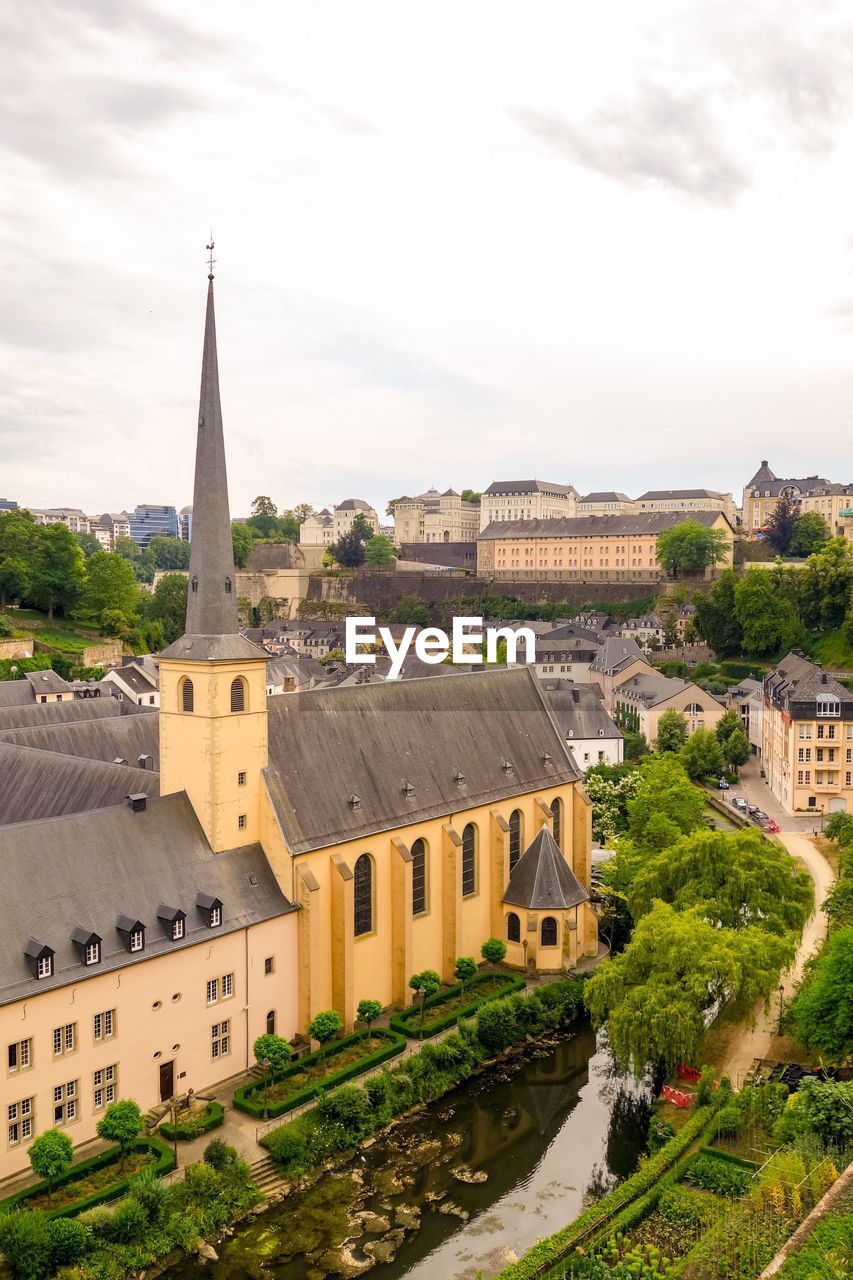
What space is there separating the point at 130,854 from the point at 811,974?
1012 inches

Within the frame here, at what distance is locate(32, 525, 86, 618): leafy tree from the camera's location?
132 metres

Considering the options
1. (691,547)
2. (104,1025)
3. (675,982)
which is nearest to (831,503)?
(691,547)

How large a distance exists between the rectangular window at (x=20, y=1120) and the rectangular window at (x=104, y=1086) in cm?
220

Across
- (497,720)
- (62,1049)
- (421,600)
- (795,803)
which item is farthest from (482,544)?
(62,1049)

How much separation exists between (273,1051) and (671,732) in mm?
62364

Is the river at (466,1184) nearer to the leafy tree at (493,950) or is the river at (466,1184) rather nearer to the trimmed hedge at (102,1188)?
the trimmed hedge at (102,1188)

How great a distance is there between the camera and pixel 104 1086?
31906mm

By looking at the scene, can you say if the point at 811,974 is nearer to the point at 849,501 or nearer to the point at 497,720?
the point at 497,720

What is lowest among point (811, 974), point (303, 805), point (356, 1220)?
point (356, 1220)

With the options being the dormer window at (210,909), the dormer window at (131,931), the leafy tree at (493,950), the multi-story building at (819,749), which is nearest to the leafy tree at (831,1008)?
the leafy tree at (493,950)

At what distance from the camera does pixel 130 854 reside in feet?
115

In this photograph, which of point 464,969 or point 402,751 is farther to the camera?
point 402,751

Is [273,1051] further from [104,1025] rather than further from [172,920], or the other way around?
[104,1025]

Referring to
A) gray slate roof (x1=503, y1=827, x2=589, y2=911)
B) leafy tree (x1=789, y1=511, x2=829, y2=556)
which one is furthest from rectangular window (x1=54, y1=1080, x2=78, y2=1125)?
leafy tree (x1=789, y1=511, x2=829, y2=556)
